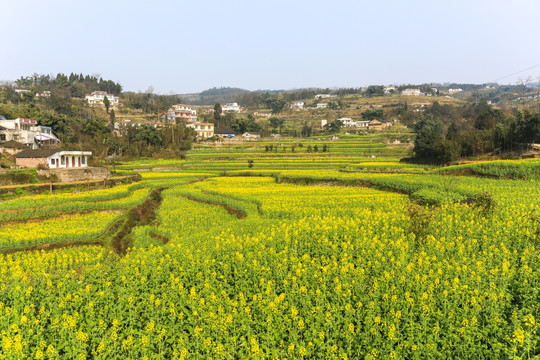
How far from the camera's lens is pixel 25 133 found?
45688 mm

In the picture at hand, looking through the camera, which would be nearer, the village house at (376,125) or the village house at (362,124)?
the village house at (376,125)

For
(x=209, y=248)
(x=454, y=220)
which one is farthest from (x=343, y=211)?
(x=209, y=248)

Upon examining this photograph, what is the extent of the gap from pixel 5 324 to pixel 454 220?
13.6 meters

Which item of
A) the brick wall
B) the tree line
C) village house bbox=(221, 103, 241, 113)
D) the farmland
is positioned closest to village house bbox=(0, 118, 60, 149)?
the brick wall

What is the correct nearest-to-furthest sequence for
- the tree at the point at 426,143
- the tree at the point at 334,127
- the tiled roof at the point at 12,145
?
1. the tree at the point at 426,143
2. the tiled roof at the point at 12,145
3. the tree at the point at 334,127

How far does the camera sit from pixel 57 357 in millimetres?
5086

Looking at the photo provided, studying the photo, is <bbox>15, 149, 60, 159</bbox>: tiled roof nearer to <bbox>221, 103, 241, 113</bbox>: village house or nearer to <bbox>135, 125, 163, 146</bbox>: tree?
<bbox>135, 125, 163, 146</bbox>: tree

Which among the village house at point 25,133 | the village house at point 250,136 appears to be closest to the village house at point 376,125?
the village house at point 250,136

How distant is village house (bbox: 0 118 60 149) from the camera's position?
44.8m

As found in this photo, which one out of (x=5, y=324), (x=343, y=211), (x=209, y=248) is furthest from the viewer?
(x=343, y=211)

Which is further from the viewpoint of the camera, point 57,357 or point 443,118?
point 443,118

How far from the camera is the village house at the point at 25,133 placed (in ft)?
147

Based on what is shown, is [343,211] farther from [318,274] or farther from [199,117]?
[199,117]

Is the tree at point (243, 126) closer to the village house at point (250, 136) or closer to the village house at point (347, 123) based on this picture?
the village house at point (250, 136)
